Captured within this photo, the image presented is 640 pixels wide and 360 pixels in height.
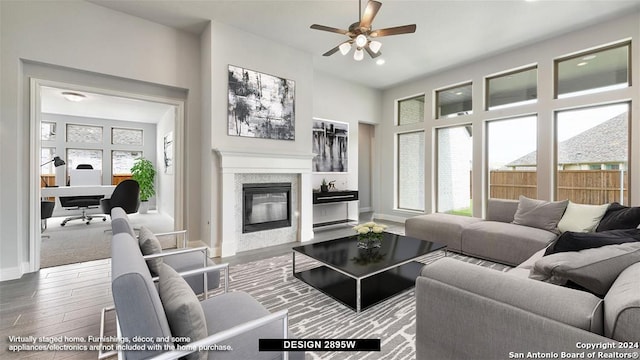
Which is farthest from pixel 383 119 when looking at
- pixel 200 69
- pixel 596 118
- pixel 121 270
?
pixel 121 270

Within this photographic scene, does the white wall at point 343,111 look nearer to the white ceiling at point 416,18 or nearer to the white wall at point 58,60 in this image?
the white ceiling at point 416,18

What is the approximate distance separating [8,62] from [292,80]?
3414mm

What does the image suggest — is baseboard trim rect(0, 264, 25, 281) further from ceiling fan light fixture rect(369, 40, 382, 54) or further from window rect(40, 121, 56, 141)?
window rect(40, 121, 56, 141)

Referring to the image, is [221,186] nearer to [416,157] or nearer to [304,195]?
[304,195]

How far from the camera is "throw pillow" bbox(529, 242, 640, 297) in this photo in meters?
1.12

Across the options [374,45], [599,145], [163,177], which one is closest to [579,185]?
[599,145]

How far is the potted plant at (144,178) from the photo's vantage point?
7.70 m

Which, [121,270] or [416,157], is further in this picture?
[416,157]

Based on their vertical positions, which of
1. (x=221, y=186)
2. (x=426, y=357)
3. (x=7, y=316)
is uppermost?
(x=221, y=186)

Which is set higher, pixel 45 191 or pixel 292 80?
pixel 292 80

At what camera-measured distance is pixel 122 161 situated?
8.01 metres

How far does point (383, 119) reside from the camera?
6.93 meters

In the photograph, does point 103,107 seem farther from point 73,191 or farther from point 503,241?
point 503,241

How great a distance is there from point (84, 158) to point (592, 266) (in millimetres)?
10052
